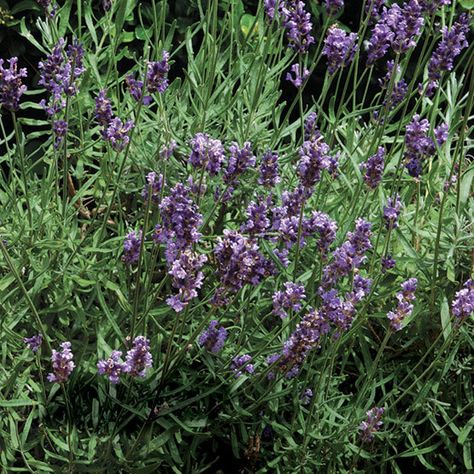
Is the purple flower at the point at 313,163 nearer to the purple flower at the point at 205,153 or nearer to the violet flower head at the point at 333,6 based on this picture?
the purple flower at the point at 205,153

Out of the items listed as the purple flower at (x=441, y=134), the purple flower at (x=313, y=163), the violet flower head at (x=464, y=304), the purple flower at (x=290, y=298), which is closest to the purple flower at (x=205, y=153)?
the purple flower at (x=313, y=163)

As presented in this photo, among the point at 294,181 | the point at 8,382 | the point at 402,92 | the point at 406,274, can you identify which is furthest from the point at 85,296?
the point at 402,92

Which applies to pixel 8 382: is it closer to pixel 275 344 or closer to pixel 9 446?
pixel 9 446

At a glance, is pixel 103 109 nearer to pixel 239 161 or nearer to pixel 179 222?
pixel 239 161

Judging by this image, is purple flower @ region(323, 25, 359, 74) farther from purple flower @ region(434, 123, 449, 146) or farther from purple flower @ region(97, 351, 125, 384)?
purple flower @ region(97, 351, 125, 384)

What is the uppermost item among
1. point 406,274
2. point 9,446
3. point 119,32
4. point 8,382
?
point 119,32

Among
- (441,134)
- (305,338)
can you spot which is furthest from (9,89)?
(441,134)

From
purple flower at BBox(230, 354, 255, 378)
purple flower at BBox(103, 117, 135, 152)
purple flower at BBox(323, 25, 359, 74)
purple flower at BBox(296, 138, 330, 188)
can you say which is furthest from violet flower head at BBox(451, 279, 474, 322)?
purple flower at BBox(103, 117, 135, 152)
